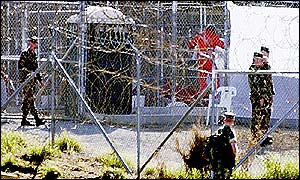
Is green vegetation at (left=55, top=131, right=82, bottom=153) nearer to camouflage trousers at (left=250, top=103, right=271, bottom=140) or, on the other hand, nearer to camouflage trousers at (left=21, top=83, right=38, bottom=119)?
camouflage trousers at (left=21, top=83, right=38, bottom=119)

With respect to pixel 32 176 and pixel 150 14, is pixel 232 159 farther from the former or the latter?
pixel 150 14

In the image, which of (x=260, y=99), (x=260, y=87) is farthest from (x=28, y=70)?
(x=260, y=99)

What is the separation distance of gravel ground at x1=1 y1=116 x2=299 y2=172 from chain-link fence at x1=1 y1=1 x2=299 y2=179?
43mm

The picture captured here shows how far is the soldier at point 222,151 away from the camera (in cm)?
878

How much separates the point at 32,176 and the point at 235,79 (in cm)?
808

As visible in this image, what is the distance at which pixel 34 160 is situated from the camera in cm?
986

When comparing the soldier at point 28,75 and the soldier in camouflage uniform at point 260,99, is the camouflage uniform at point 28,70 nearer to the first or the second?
the soldier at point 28,75

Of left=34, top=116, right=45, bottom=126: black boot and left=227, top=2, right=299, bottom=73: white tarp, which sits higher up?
left=227, top=2, right=299, bottom=73: white tarp

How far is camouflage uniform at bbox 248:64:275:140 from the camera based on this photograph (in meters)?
10.5

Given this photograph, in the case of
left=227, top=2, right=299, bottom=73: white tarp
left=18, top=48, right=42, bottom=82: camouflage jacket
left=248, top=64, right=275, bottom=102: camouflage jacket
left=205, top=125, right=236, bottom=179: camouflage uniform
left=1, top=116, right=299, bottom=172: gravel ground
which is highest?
left=227, top=2, right=299, bottom=73: white tarp

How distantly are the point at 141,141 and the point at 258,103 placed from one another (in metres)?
3.20

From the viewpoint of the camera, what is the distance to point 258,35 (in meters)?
13.2

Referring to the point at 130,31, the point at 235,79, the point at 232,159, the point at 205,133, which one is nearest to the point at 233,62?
the point at 235,79

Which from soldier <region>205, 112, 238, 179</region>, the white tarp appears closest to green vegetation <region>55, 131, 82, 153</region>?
soldier <region>205, 112, 238, 179</region>
